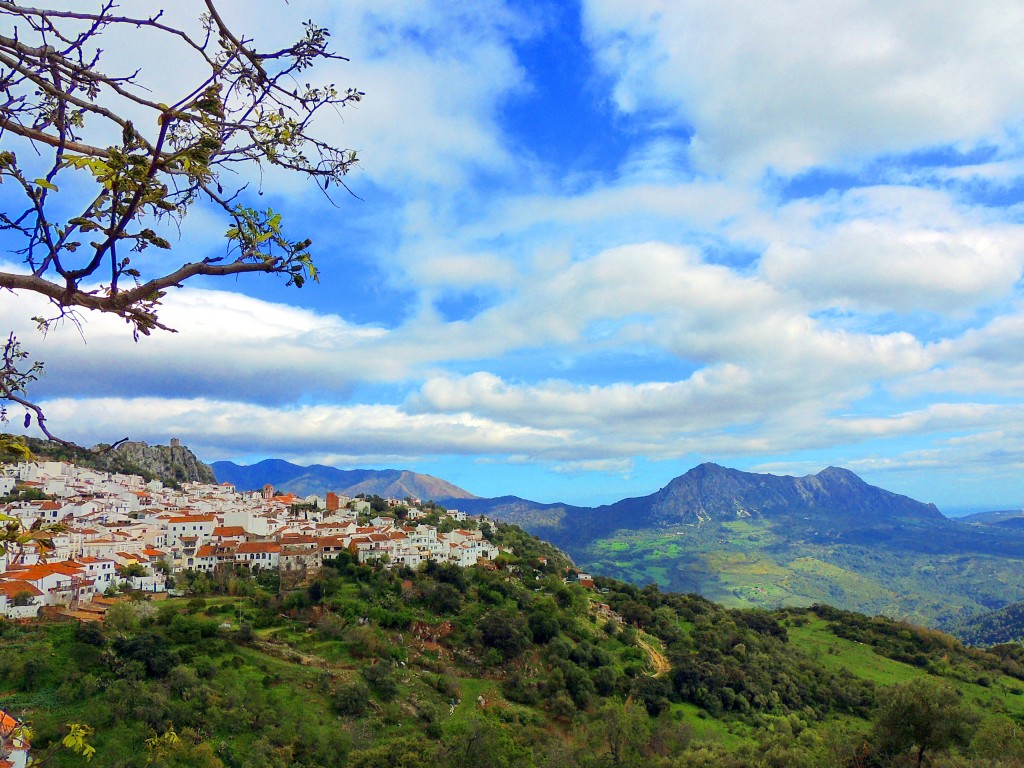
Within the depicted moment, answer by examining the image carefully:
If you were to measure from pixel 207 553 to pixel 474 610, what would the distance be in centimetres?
2058

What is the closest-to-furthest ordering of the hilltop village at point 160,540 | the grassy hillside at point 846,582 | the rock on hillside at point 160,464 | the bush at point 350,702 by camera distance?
the bush at point 350,702 → the hilltop village at point 160,540 → the rock on hillside at point 160,464 → the grassy hillside at point 846,582

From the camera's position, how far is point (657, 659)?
144 ft

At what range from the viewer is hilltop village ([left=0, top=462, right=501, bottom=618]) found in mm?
35406

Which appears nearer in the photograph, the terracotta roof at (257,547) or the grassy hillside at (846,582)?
the terracotta roof at (257,547)

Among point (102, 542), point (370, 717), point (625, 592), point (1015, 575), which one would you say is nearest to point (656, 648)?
point (625, 592)

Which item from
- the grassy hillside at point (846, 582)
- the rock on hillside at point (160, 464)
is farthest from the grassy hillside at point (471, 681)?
the grassy hillside at point (846, 582)

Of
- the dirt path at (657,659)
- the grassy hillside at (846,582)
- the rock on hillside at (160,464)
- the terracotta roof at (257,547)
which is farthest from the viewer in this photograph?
the grassy hillside at (846,582)

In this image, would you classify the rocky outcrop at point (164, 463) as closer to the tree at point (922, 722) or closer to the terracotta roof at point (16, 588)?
the terracotta roof at point (16, 588)

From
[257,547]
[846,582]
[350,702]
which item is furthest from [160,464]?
[846,582]

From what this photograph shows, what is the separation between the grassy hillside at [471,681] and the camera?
22.7m

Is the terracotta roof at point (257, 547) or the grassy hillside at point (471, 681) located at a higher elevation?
the terracotta roof at point (257, 547)

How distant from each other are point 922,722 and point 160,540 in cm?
4992

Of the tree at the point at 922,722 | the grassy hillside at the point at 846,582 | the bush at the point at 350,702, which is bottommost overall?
the grassy hillside at the point at 846,582

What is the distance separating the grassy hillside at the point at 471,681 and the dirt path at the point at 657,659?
20cm
